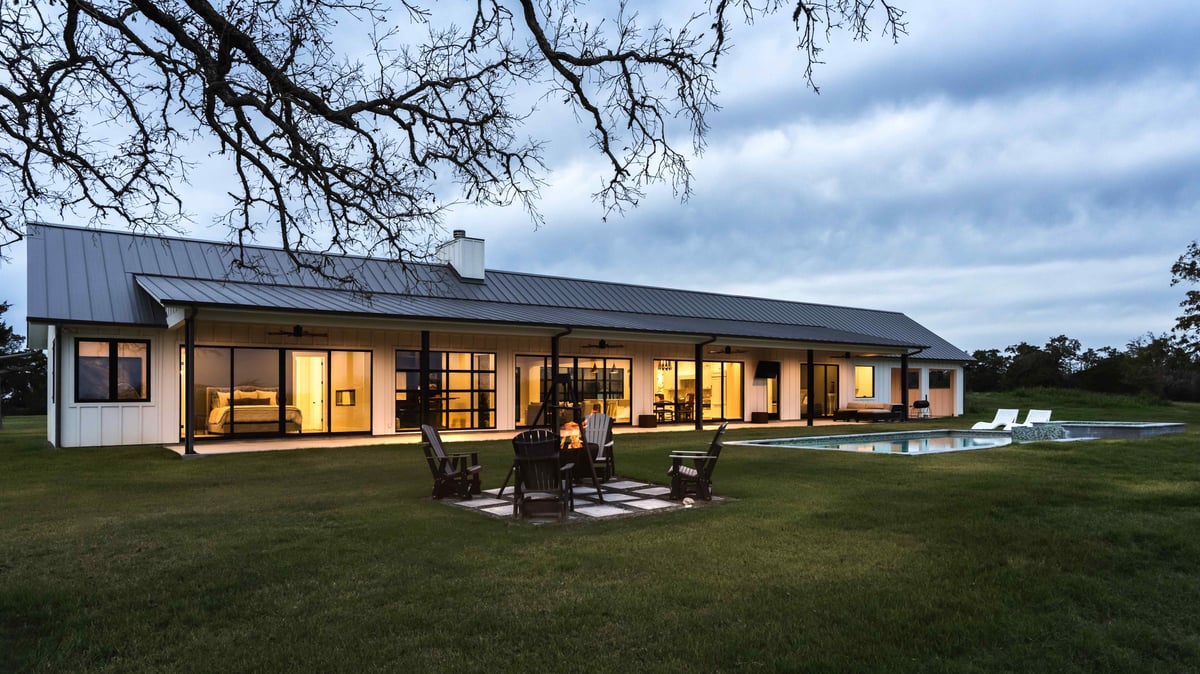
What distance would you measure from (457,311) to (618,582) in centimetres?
1218

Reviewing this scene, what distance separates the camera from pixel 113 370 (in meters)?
13.8

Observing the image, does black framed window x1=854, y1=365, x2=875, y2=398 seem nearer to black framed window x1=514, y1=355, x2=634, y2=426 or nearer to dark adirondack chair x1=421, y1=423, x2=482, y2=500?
black framed window x1=514, y1=355, x2=634, y2=426

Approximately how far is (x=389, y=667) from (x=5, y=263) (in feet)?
15.7

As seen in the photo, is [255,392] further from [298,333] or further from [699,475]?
[699,475]

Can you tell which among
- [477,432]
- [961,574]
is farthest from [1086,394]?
[961,574]

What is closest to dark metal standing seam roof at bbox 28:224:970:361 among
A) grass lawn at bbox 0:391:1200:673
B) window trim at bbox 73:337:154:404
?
window trim at bbox 73:337:154:404

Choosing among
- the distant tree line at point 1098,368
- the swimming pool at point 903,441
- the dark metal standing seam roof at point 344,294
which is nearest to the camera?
the dark metal standing seam roof at point 344,294

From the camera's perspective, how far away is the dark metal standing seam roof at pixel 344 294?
13.4 metres

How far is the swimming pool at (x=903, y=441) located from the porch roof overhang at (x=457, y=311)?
369cm

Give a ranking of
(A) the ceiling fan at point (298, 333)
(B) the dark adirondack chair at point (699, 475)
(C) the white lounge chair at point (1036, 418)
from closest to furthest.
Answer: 1. (B) the dark adirondack chair at point (699, 475)
2. (A) the ceiling fan at point (298, 333)
3. (C) the white lounge chair at point (1036, 418)

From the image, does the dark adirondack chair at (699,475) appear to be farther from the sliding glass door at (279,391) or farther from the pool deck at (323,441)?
the sliding glass door at (279,391)

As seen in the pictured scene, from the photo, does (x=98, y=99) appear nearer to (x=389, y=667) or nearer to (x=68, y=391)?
(x=389, y=667)

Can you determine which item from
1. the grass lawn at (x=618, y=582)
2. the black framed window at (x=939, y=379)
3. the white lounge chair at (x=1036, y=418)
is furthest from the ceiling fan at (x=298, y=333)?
the black framed window at (x=939, y=379)

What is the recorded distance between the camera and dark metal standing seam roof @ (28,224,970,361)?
44.0 ft
